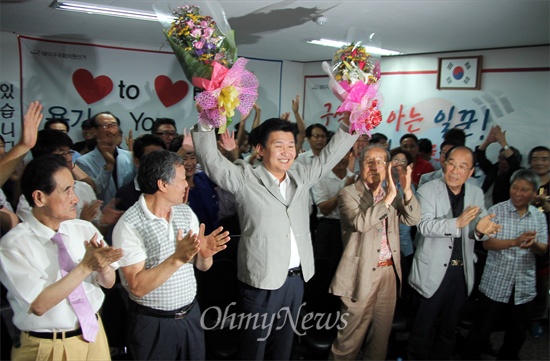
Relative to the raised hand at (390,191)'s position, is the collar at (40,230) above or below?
below

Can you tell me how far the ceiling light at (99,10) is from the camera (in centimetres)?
372

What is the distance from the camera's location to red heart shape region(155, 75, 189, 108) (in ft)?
21.0

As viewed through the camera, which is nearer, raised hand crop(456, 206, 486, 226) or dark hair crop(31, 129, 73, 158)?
raised hand crop(456, 206, 486, 226)

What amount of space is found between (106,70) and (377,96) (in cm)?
452

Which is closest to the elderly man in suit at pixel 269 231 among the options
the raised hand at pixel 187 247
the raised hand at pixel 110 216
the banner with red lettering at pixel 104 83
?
the raised hand at pixel 187 247

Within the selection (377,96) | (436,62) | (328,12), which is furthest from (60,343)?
(436,62)

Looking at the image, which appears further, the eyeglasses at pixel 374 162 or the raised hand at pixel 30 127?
the eyeglasses at pixel 374 162

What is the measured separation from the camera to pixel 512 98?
525 cm

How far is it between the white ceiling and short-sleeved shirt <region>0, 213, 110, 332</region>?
129 cm

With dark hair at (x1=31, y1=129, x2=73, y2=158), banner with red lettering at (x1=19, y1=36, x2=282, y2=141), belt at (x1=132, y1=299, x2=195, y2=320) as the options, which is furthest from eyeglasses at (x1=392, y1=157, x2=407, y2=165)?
banner with red lettering at (x1=19, y1=36, x2=282, y2=141)

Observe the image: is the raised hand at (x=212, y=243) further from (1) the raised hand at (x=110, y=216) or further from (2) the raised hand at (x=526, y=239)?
(2) the raised hand at (x=526, y=239)

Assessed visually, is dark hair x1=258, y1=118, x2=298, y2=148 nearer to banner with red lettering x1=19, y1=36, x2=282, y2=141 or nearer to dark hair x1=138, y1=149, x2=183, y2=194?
dark hair x1=138, y1=149, x2=183, y2=194

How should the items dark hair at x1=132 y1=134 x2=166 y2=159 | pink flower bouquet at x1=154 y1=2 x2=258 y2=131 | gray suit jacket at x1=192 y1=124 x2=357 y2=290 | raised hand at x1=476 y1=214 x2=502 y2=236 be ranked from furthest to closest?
1. dark hair at x1=132 y1=134 x2=166 y2=159
2. raised hand at x1=476 y1=214 x2=502 y2=236
3. gray suit jacket at x1=192 y1=124 x2=357 y2=290
4. pink flower bouquet at x1=154 y1=2 x2=258 y2=131

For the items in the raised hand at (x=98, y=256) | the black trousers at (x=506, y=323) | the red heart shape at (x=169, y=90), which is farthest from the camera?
the red heart shape at (x=169, y=90)
